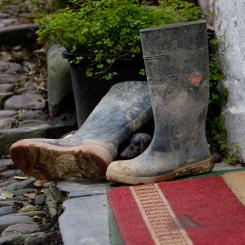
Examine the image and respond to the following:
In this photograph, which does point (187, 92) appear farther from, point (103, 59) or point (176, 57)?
point (103, 59)

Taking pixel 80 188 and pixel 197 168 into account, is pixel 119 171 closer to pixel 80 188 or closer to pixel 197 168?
pixel 80 188

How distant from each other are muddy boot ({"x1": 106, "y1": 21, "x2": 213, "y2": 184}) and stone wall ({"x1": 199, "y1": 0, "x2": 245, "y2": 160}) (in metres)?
0.27

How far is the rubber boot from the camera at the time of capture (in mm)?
3160

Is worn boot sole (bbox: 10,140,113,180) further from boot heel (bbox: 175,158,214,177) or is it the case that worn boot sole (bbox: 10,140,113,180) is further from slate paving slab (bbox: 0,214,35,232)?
boot heel (bbox: 175,158,214,177)

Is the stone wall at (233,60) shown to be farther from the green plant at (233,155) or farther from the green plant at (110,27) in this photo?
the green plant at (110,27)

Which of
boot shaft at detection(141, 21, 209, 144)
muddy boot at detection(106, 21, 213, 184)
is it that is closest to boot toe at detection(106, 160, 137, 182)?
muddy boot at detection(106, 21, 213, 184)

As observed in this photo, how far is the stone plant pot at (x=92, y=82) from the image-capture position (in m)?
3.76

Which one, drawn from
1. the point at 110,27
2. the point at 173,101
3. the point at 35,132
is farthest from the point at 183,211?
the point at 35,132

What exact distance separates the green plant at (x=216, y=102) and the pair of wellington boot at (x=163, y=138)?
0.35m

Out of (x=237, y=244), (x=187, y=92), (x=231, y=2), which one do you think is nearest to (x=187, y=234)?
(x=237, y=244)

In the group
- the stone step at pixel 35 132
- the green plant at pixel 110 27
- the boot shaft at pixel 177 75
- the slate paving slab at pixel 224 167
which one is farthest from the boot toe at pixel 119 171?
the stone step at pixel 35 132

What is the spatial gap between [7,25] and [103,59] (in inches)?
154

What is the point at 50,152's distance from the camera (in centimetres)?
320

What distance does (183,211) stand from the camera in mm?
2768
